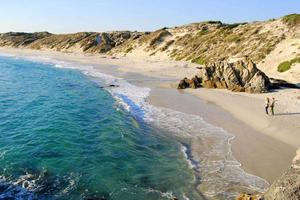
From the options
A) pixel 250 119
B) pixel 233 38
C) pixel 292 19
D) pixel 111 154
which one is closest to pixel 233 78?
pixel 250 119

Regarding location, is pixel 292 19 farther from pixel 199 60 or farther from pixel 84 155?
pixel 84 155

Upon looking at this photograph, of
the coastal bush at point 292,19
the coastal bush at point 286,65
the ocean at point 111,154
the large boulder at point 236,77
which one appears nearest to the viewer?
the ocean at point 111,154

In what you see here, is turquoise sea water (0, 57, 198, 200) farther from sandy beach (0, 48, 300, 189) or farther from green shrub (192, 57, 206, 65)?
green shrub (192, 57, 206, 65)

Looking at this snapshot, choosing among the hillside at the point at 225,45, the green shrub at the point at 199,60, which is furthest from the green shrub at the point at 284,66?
the green shrub at the point at 199,60

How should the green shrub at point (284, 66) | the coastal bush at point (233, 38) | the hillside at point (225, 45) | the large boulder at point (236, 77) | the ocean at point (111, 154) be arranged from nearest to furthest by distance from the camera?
the ocean at point (111, 154) → the large boulder at point (236, 77) → the green shrub at point (284, 66) → the hillside at point (225, 45) → the coastal bush at point (233, 38)

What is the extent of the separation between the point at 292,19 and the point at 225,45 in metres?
11.8

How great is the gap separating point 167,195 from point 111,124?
37.2 feet

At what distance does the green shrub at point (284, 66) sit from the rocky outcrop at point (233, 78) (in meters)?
7.95

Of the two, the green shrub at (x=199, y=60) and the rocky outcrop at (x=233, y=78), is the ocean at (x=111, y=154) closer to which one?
the rocky outcrop at (x=233, y=78)

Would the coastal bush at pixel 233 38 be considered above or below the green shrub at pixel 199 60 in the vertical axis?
above

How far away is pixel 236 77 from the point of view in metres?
36.8

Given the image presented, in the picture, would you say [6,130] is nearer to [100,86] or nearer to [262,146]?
[262,146]

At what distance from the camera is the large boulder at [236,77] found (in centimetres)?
3519

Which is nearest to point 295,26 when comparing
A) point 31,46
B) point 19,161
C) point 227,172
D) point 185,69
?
point 185,69
